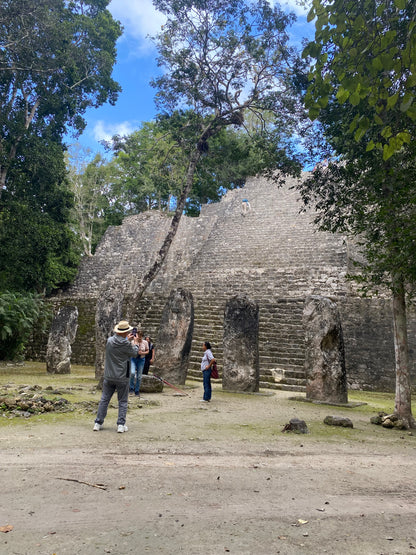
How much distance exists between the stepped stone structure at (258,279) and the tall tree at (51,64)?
7.57 meters

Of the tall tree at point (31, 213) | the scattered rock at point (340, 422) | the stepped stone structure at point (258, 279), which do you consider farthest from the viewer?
the tall tree at point (31, 213)

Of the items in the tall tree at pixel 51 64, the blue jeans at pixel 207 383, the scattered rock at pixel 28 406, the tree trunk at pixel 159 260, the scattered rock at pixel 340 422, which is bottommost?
the scattered rock at pixel 340 422

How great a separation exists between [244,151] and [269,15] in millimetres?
4041

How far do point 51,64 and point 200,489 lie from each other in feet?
52.2

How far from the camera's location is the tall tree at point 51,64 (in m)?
14.1

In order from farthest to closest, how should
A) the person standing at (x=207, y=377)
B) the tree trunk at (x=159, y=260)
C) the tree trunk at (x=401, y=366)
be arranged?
the tree trunk at (x=159, y=260), the person standing at (x=207, y=377), the tree trunk at (x=401, y=366)

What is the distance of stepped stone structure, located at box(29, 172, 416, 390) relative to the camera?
1332 centimetres

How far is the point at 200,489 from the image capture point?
12.0 ft

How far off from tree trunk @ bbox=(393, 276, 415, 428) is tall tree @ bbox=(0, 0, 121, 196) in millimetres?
12761

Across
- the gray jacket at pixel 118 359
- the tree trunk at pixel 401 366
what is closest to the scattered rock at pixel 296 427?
the tree trunk at pixel 401 366

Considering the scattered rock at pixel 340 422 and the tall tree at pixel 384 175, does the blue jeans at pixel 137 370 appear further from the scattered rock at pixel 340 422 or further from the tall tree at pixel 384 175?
the tall tree at pixel 384 175

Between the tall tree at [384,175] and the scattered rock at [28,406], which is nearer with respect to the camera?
the tall tree at [384,175]

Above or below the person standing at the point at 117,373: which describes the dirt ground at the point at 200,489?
below

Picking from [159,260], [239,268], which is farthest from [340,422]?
[239,268]
